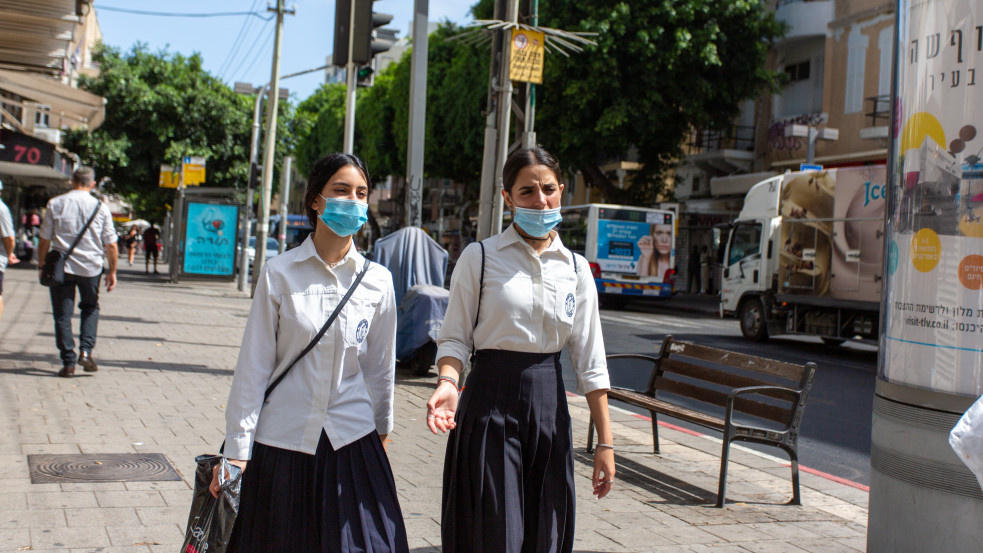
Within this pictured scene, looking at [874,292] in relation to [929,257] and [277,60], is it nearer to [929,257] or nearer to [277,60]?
[929,257]

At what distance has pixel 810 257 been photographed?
1709 centimetres

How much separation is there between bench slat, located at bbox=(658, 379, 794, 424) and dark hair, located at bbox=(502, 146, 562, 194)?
11.0 feet

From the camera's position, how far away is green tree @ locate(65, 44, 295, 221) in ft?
94.8

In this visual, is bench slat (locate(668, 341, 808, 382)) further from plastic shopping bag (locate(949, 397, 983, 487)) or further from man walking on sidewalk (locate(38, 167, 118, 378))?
man walking on sidewalk (locate(38, 167, 118, 378))

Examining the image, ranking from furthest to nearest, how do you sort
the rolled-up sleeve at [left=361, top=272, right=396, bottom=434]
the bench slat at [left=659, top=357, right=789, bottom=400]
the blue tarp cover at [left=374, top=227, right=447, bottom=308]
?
the blue tarp cover at [left=374, top=227, right=447, bottom=308] → the bench slat at [left=659, top=357, right=789, bottom=400] → the rolled-up sleeve at [left=361, top=272, right=396, bottom=434]

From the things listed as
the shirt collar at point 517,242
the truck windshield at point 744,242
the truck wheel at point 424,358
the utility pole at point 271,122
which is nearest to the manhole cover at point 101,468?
the shirt collar at point 517,242

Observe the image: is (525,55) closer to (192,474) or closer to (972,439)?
(192,474)

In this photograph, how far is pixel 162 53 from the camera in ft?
102

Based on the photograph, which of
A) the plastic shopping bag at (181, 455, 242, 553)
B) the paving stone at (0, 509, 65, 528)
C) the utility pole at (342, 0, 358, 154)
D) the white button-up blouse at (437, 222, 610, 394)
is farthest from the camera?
the utility pole at (342, 0, 358, 154)

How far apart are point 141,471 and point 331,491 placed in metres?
3.13

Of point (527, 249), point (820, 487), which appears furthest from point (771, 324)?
point (527, 249)

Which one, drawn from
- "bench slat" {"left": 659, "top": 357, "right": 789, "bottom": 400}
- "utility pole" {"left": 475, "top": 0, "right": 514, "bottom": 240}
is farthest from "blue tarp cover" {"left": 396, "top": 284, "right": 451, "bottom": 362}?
"bench slat" {"left": 659, "top": 357, "right": 789, "bottom": 400}

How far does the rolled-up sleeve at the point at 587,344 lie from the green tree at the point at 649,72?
82.1 ft

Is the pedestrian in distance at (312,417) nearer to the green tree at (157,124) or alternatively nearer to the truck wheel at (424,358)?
the truck wheel at (424,358)
